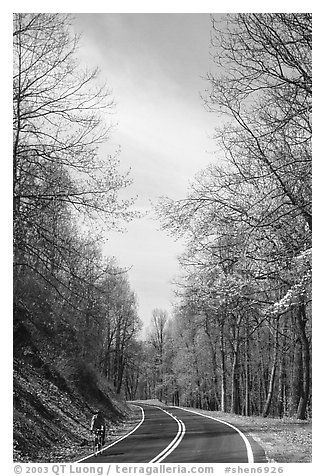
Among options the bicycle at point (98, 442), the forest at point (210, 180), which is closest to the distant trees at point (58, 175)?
the forest at point (210, 180)

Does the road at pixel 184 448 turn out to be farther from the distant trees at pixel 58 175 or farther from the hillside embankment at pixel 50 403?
the distant trees at pixel 58 175

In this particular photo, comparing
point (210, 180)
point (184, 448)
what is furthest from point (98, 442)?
point (210, 180)

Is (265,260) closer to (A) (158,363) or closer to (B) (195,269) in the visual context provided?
(B) (195,269)

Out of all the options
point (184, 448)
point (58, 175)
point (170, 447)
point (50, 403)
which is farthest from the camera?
point (50, 403)

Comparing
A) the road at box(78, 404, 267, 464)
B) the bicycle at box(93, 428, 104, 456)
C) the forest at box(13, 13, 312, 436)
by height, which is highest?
the forest at box(13, 13, 312, 436)

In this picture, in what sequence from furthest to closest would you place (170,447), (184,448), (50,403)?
(50,403) < (170,447) < (184,448)

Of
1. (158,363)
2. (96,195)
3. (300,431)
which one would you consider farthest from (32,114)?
(158,363)

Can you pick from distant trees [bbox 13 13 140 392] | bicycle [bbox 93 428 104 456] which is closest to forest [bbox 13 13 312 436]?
distant trees [bbox 13 13 140 392]

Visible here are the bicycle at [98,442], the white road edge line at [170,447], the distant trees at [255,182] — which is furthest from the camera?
the bicycle at [98,442]

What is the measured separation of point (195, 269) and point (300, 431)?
6.15 metres

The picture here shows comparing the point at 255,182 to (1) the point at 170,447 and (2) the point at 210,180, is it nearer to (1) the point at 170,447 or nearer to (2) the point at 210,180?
(2) the point at 210,180

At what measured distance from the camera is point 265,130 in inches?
369

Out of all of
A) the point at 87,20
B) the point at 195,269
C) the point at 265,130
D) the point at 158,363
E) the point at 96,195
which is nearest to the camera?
the point at 87,20

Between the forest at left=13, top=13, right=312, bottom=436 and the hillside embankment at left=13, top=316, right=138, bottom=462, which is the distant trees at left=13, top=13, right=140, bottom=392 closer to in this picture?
the forest at left=13, top=13, right=312, bottom=436
